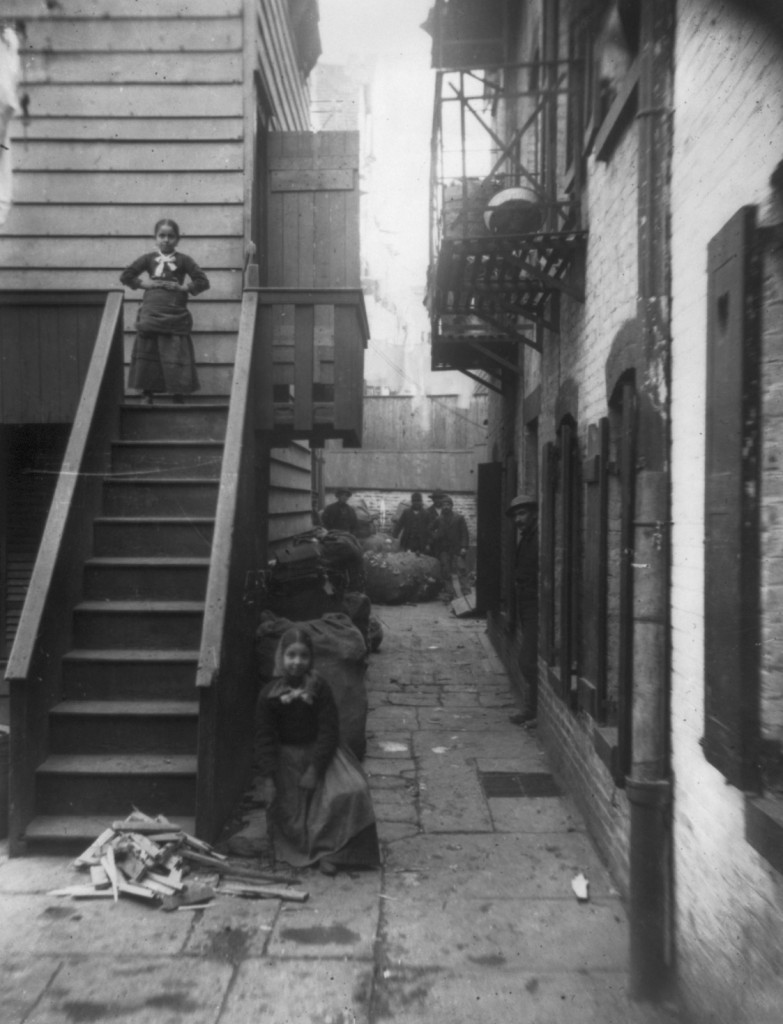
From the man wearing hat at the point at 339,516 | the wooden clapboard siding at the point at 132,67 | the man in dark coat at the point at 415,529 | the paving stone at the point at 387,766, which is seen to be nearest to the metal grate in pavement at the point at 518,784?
the paving stone at the point at 387,766

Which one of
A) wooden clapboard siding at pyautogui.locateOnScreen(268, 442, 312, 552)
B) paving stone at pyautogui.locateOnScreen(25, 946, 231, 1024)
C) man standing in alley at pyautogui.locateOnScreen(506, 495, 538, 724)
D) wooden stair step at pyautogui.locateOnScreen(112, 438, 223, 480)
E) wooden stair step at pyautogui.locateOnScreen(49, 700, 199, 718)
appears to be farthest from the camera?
wooden clapboard siding at pyautogui.locateOnScreen(268, 442, 312, 552)

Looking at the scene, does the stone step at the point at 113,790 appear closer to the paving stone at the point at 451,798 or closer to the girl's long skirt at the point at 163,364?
the paving stone at the point at 451,798

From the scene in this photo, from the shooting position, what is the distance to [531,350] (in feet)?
28.6

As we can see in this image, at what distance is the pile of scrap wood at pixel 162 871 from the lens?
4336 mm

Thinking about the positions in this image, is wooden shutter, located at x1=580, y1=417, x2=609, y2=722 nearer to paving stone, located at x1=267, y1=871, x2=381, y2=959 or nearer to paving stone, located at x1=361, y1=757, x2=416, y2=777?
paving stone, located at x1=267, y1=871, x2=381, y2=959

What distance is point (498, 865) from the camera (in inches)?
191

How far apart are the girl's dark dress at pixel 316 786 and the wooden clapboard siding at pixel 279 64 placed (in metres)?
6.54

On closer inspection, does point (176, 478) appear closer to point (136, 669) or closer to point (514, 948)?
point (136, 669)

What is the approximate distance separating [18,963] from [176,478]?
11.9 ft

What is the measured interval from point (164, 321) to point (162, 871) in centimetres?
439

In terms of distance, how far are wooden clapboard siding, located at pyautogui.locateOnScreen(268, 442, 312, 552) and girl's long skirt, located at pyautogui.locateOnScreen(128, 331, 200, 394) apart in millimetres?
1689

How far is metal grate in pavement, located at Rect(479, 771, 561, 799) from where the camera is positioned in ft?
19.8

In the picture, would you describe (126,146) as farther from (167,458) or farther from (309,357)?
(167,458)

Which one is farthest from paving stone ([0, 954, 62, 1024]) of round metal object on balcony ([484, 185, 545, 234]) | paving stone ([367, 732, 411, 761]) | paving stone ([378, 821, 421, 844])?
round metal object on balcony ([484, 185, 545, 234])
